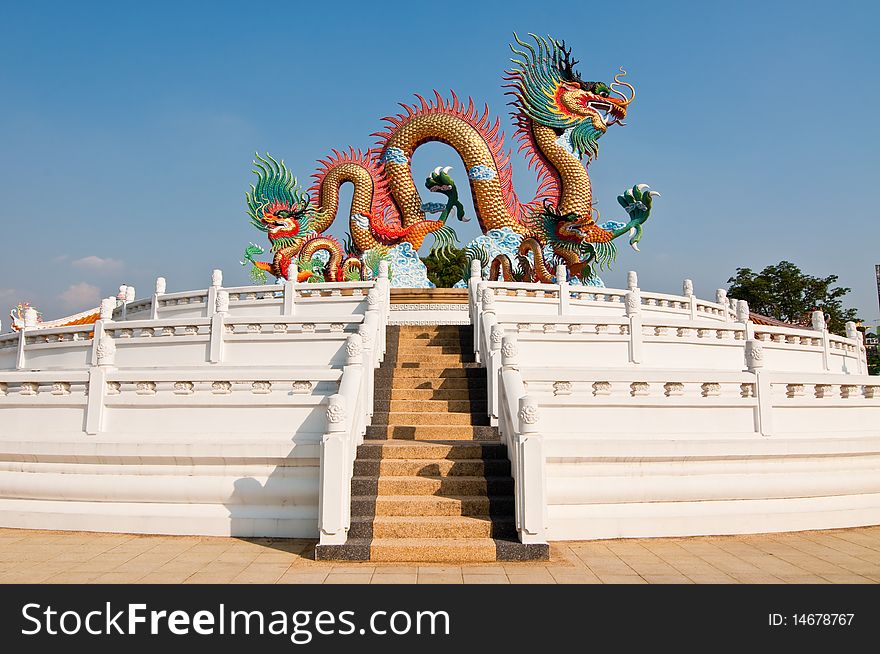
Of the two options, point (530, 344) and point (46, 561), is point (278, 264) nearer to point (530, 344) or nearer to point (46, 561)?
point (530, 344)

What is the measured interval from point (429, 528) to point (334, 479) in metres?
1.16

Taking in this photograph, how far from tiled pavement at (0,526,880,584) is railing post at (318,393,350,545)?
0.36 m

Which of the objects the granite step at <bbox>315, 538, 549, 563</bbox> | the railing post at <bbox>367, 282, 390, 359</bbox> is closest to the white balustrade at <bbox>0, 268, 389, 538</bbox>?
the granite step at <bbox>315, 538, 549, 563</bbox>

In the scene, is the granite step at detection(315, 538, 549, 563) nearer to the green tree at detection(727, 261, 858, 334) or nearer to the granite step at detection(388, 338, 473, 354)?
the granite step at detection(388, 338, 473, 354)

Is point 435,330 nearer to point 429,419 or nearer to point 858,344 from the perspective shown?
point 429,419

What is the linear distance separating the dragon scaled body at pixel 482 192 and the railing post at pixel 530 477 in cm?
1576

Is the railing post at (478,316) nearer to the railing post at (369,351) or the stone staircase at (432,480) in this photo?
the stone staircase at (432,480)

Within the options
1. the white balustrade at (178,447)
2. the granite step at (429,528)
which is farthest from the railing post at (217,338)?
the granite step at (429,528)

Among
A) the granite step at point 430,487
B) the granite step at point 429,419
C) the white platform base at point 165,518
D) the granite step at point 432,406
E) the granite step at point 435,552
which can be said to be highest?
the granite step at point 432,406

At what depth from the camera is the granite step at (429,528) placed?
6672 millimetres

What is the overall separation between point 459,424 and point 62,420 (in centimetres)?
539

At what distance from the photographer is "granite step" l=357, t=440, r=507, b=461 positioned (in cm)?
781

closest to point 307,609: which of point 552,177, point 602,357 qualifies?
point 602,357

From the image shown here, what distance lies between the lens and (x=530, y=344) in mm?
10930
